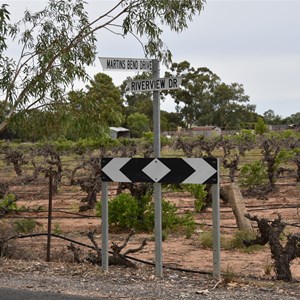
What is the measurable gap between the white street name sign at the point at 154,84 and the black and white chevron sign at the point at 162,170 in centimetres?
79

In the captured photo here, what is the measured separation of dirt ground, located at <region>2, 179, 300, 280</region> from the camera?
9102 millimetres

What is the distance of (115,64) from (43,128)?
246 cm

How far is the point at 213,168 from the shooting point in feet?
21.8

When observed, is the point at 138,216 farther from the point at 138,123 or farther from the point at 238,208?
the point at 138,123

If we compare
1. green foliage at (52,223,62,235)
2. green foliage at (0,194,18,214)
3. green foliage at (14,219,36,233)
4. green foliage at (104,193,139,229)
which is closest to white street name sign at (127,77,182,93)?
green foliage at (104,193,139,229)

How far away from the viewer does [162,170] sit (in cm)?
684

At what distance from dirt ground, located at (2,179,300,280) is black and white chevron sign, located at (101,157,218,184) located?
3.57 ft

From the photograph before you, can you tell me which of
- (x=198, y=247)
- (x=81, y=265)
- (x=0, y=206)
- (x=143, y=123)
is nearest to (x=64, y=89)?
(x=81, y=265)

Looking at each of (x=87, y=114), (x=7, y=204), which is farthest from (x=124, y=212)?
(x=87, y=114)

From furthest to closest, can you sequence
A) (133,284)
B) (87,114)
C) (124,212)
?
(124,212) < (87,114) < (133,284)

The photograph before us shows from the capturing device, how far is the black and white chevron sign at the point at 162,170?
6.66 m

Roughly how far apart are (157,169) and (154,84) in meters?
0.94

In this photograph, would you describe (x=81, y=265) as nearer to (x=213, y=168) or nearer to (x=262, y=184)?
(x=213, y=168)

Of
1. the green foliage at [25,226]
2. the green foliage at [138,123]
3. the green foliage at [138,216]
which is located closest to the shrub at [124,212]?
the green foliage at [138,216]
